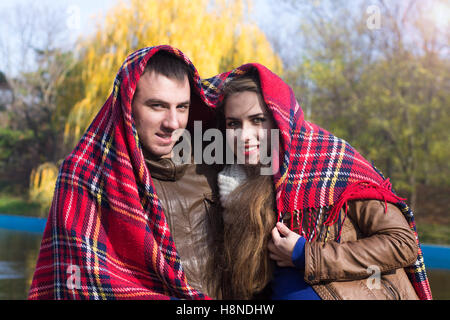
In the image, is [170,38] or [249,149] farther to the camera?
[170,38]

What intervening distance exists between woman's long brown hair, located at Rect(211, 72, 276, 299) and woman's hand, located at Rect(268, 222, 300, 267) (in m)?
0.03

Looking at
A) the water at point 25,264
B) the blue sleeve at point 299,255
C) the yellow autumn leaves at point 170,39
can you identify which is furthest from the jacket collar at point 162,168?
the yellow autumn leaves at point 170,39

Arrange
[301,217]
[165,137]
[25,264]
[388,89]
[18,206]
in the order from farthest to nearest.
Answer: [18,206] → [388,89] → [25,264] → [165,137] → [301,217]

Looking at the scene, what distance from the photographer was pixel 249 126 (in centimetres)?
211

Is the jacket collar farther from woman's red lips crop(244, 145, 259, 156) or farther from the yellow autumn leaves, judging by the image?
the yellow autumn leaves

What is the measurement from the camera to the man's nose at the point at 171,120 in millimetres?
2086

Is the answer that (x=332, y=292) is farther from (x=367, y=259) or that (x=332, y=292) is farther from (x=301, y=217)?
(x=301, y=217)

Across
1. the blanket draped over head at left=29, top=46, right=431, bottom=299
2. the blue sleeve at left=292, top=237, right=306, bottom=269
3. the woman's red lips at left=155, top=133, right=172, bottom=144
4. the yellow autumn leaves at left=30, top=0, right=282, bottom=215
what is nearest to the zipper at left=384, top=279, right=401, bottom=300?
the blanket draped over head at left=29, top=46, right=431, bottom=299

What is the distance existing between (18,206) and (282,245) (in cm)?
1900

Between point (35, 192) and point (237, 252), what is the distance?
542 inches

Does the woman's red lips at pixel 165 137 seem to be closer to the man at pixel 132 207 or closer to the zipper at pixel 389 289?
the man at pixel 132 207

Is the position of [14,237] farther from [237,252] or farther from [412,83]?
[237,252]

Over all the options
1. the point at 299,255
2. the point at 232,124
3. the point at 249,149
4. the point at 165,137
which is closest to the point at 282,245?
the point at 299,255
